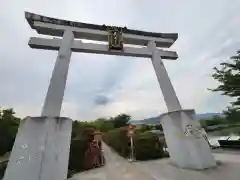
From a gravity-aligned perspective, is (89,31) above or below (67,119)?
above

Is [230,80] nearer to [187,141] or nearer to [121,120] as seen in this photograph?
[187,141]

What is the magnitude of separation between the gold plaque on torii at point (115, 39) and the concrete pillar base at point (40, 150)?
3.55 meters

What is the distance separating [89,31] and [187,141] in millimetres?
5392

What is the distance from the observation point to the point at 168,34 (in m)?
9.23

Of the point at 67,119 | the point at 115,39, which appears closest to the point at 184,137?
the point at 67,119

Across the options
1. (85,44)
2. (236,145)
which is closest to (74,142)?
(85,44)

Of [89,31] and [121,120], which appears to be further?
[121,120]

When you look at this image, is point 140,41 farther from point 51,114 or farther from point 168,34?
point 51,114

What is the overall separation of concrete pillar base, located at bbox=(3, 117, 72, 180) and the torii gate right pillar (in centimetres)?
341

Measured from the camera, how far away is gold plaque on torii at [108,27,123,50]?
7.95 m

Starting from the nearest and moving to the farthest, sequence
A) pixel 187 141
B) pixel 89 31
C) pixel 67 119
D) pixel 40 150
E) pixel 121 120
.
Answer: pixel 40 150
pixel 67 119
pixel 187 141
pixel 89 31
pixel 121 120

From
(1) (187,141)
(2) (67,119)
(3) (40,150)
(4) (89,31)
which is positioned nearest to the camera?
(3) (40,150)

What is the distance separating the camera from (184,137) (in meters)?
6.46

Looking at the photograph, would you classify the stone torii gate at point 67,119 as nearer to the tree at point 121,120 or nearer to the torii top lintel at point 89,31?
the torii top lintel at point 89,31
